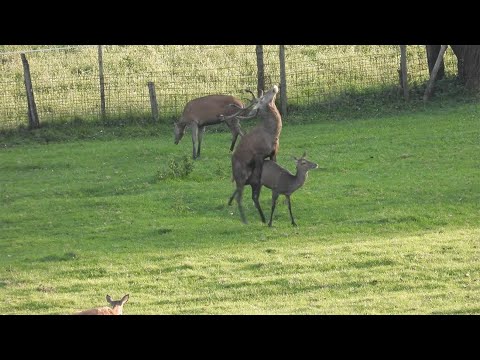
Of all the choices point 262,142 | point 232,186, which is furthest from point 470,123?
point 262,142

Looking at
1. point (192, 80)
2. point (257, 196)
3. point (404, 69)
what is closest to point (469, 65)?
point (404, 69)

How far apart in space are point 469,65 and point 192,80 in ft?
24.0

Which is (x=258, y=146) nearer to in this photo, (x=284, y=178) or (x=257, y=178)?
(x=257, y=178)

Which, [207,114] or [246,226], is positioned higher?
[207,114]

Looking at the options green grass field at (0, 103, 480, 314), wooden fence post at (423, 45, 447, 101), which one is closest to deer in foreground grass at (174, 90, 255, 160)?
green grass field at (0, 103, 480, 314)

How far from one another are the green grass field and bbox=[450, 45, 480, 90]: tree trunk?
121 cm

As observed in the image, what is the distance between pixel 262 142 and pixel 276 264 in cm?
184

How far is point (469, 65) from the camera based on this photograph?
22109mm

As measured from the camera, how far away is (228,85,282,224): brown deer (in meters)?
11.6

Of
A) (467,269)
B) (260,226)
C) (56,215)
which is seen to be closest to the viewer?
(467,269)

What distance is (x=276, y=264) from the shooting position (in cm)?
1177

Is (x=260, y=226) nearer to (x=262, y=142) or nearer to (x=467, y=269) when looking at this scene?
(x=262, y=142)

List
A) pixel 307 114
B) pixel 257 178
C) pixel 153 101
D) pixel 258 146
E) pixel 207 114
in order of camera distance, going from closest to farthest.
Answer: pixel 258 146, pixel 257 178, pixel 207 114, pixel 307 114, pixel 153 101

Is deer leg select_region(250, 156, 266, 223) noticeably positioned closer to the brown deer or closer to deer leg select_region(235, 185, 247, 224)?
the brown deer
